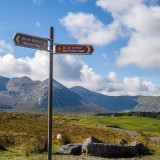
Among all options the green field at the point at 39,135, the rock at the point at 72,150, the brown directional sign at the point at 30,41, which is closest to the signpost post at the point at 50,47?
the brown directional sign at the point at 30,41

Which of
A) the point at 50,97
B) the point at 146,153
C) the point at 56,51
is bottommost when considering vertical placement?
A: the point at 146,153

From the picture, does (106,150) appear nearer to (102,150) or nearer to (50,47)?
(102,150)

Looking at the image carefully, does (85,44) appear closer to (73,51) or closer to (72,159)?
(73,51)

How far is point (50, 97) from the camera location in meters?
8.12

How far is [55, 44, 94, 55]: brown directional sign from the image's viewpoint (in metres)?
8.38

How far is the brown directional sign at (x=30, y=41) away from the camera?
25.4 ft

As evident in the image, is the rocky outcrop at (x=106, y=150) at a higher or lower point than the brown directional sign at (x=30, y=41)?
lower

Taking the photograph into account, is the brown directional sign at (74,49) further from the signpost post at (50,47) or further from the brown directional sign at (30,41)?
the brown directional sign at (30,41)

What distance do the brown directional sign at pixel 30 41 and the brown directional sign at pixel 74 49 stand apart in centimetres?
49

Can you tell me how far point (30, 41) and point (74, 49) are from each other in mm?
1688

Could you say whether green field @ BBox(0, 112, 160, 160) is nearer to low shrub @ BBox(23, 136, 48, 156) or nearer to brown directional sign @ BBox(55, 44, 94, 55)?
low shrub @ BBox(23, 136, 48, 156)

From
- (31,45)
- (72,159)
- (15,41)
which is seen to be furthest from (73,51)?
(72,159)

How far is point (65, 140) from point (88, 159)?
725cm

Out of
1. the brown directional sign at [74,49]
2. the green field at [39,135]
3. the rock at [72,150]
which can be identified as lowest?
the green field at [39,135]
